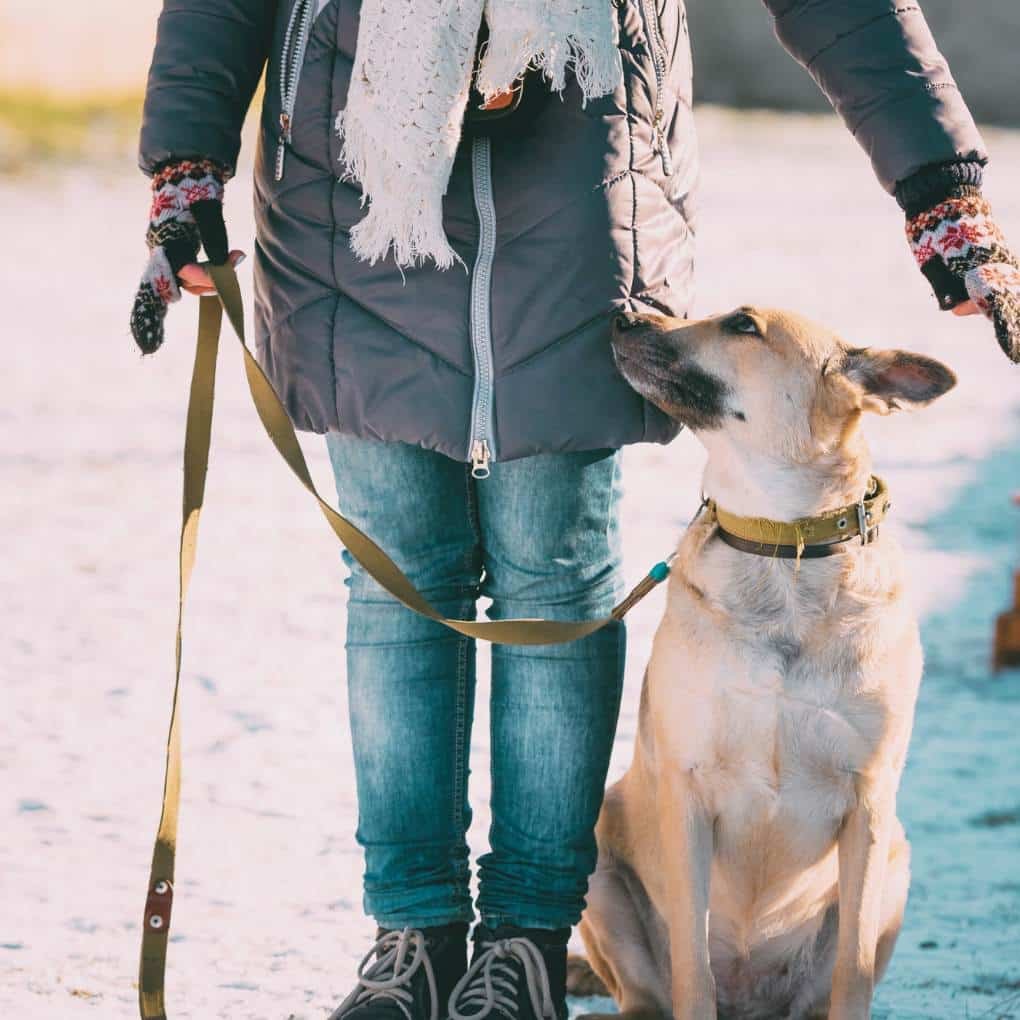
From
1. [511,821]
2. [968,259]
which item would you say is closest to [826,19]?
[968,259]

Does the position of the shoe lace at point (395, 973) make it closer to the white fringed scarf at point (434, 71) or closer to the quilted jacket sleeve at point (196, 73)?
the white fringed scarf at point (434, 71)

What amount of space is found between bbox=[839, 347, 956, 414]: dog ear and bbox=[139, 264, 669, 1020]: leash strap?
462 mm

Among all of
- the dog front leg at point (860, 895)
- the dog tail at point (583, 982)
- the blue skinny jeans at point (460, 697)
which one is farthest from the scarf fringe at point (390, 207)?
the dog tail at point (583, 982)

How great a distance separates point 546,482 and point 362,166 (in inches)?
23.1

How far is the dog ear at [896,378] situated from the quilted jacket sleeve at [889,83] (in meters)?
0.28

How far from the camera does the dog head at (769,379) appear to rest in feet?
8.11

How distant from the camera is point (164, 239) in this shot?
2496 millimetres

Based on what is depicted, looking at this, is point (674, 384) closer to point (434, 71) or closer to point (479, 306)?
point (479, 306)

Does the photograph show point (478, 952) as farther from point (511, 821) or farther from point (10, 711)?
point (10, 711)

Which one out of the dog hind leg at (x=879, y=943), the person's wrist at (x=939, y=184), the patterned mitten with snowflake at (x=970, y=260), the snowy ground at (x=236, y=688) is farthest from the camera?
the snowy ground at (x=236, y=688)

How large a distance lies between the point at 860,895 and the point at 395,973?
→ 0.80 metres

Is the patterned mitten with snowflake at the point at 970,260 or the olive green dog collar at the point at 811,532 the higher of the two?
the patterned mitten with snowflake at the point at 970,260

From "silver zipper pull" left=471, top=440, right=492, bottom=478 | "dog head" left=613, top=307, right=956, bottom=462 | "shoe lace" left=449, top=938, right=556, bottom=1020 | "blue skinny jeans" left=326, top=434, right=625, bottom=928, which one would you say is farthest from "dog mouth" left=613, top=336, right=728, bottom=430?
"shoe lace" left=449, top=938, right=556, bottom=1020

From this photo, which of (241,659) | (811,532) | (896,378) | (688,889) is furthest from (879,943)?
(241,659)
